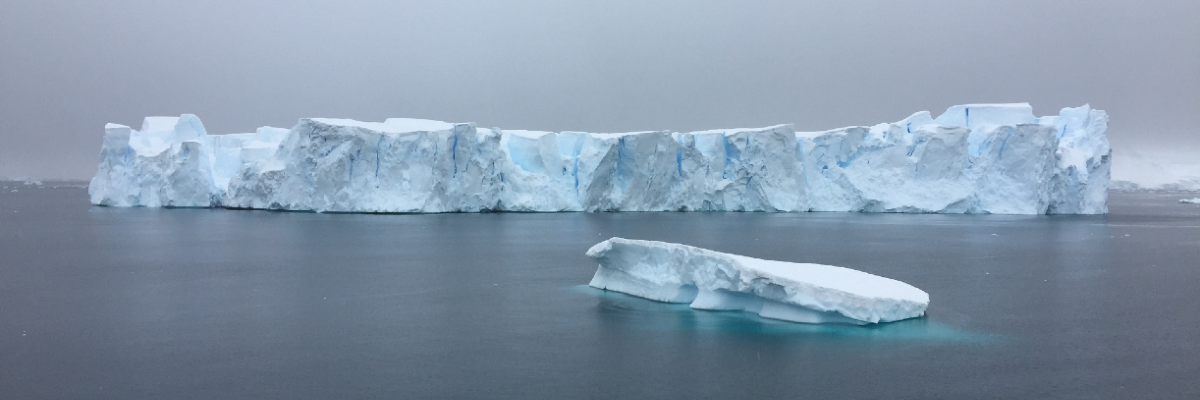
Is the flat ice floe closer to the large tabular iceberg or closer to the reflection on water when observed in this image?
the reflection on water

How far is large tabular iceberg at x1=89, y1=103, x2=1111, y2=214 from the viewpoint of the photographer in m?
17.4

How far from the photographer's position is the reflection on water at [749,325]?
532cm

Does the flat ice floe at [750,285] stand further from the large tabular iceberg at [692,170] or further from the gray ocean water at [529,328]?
the large tabular iceberg at [692,170]

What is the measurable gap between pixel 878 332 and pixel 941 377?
44.8 inches

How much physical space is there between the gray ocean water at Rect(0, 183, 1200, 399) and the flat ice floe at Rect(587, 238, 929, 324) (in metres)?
0.14

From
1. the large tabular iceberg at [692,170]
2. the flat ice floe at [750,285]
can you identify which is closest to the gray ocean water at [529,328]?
the flat ice floe at [750,285]

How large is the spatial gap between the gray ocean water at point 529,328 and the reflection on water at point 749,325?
25 mm

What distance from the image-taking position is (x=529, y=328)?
216 inches

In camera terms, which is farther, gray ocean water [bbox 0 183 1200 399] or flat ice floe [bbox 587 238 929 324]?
flat ice floe [bbox 587 238 929 324]

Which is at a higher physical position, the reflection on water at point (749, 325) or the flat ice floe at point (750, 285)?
the flat ice floe at point (750, 285)

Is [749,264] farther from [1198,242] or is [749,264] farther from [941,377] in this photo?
[1198,242]

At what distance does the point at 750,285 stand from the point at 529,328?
1508 mm

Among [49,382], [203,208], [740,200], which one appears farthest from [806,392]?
[203,208]

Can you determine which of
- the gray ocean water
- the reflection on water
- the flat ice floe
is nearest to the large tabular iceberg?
the gray ocean water
